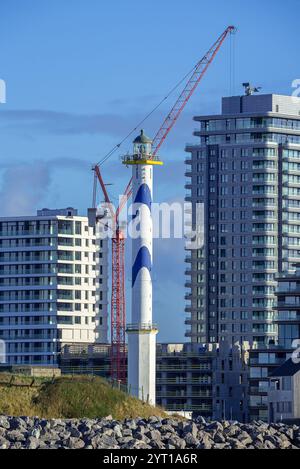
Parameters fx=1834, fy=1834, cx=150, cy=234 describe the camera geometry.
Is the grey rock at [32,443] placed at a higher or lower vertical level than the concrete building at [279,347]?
lower

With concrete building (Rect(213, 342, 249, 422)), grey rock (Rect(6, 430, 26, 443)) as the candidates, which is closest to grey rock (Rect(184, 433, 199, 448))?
grey rock (Rect(6, 430, 26, 443))

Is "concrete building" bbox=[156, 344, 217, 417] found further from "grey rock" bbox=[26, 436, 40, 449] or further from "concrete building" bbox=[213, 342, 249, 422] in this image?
"grey rock" bbox=[26, 436, 40, 449]

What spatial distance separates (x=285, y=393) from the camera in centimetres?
13925

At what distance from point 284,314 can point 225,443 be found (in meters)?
95.6

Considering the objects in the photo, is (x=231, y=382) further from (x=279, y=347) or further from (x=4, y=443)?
(x=4, y=443)

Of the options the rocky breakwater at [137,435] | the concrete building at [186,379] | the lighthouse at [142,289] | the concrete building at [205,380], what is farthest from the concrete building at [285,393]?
the rocky breakwater at [137,435]

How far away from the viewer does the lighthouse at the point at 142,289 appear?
147125 millimetres

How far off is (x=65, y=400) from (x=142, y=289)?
194 feet

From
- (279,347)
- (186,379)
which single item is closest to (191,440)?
(279,347)

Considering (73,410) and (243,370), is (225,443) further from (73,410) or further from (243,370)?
(243,370)

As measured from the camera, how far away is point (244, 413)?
570ft

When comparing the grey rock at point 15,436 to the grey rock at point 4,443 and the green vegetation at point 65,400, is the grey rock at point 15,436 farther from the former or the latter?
the green vegetation at point 65,400

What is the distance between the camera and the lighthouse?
147125 mm

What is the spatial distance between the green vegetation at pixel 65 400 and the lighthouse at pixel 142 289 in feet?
175
